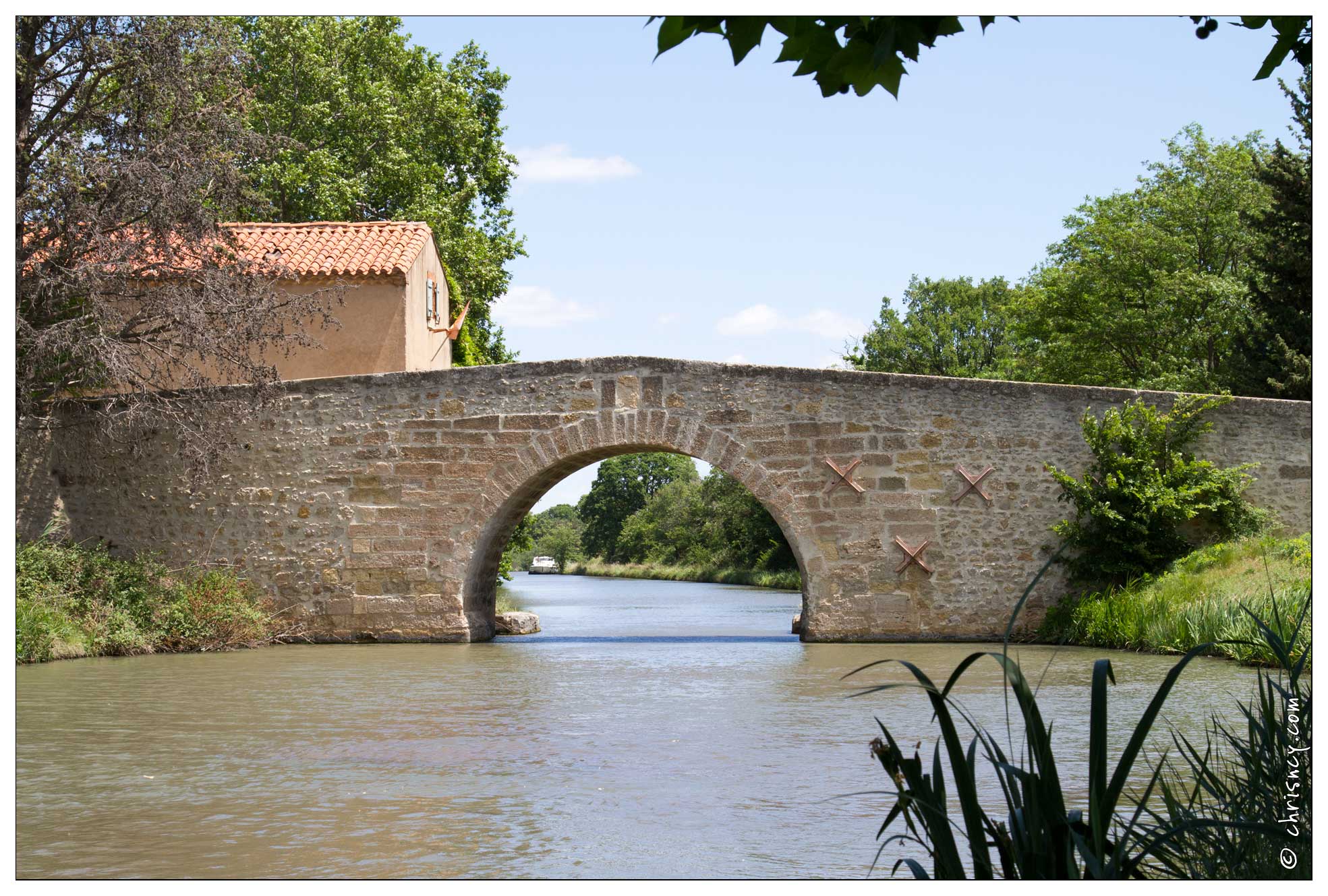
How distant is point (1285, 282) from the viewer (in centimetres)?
2000

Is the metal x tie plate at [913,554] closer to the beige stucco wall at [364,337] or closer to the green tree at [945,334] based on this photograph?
the beige stucco wall at [364,337]

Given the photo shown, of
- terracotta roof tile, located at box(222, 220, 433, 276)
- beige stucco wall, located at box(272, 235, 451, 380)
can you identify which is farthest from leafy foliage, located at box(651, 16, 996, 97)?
beige stucco wall, located at box(272, 235, 451, 380)

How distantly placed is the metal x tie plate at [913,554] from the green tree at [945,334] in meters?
31.5

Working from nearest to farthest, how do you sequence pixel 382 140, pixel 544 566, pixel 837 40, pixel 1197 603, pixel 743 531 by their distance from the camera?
pixel 837 40
pixel 1197 603
pixel 382 140
pixel 743 531
pixel 544 566

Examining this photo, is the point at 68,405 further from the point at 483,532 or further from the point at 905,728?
the point at 905,728

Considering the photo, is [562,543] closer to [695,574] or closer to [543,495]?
[695,574]

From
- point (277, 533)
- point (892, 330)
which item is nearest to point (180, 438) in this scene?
point (277, 533)

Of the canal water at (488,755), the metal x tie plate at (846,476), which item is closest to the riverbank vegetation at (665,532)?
the metal x tie plate at (846,476)

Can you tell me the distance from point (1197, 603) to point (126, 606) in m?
10.7

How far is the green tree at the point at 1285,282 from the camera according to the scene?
19359 millimetres

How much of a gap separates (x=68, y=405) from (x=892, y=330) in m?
35.6

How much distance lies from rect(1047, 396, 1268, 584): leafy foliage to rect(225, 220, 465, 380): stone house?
345 inches

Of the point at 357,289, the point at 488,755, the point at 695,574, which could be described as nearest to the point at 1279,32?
the point at 488,755

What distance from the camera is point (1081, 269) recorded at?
31.8 meters
